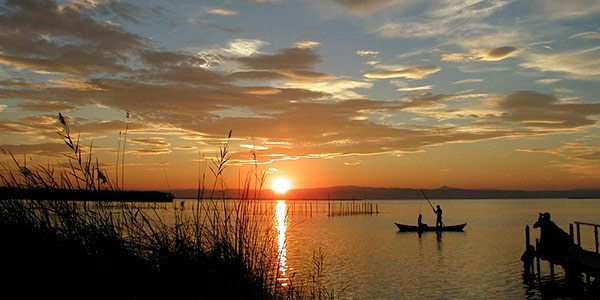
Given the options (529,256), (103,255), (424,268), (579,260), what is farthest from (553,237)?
(103,255)

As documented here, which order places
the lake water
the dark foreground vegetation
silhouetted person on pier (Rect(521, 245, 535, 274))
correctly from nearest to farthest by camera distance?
the dark foreground vegetation
the lake water
silhouetted person on pier (Rect(521, 245, 535, 274))

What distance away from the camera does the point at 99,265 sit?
17.3 feet

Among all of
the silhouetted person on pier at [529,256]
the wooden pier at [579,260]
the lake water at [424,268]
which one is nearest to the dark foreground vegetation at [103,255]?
the lake water at [424,268]

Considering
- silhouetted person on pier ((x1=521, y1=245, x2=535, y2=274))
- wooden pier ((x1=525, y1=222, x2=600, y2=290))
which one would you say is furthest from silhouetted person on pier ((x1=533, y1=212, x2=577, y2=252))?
silhouetted person on pier ((x1=521, y1=245, x2=535, y2=274))

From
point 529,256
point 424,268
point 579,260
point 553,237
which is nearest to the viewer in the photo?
point 579,260

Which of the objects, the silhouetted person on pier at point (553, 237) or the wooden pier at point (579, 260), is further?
the silhouetted person on pier at point (553, 237)

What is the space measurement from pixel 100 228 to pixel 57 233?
49cm

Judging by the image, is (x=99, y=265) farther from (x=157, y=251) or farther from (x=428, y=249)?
(x=428, y=249)

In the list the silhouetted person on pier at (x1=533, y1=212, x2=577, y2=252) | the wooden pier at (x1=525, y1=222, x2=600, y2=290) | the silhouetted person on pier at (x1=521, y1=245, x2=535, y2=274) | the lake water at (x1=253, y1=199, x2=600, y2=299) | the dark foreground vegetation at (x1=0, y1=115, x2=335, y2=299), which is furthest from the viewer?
the silhouetted person on pier at (x1=521, y1=245, x2=535, y2=274)

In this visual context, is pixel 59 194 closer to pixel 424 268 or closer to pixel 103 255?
pixel 103 255

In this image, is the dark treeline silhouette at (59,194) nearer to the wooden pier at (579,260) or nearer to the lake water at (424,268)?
the lake water at (424,268)

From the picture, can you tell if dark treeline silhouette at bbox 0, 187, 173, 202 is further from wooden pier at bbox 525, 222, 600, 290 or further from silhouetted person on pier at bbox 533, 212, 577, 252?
silhouetted person on pier at bbox 533, 212, 577, 252

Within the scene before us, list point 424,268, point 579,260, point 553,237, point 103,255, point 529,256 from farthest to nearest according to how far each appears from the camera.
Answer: point 424,268 → point 529,256 → point 553,237 → point 579,260 → point 103,255

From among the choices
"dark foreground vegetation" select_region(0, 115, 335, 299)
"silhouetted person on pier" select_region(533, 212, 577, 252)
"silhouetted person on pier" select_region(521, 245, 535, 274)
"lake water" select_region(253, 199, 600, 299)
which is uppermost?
"dark foreground vegetation" select_region(0, 115, 335, 299)
